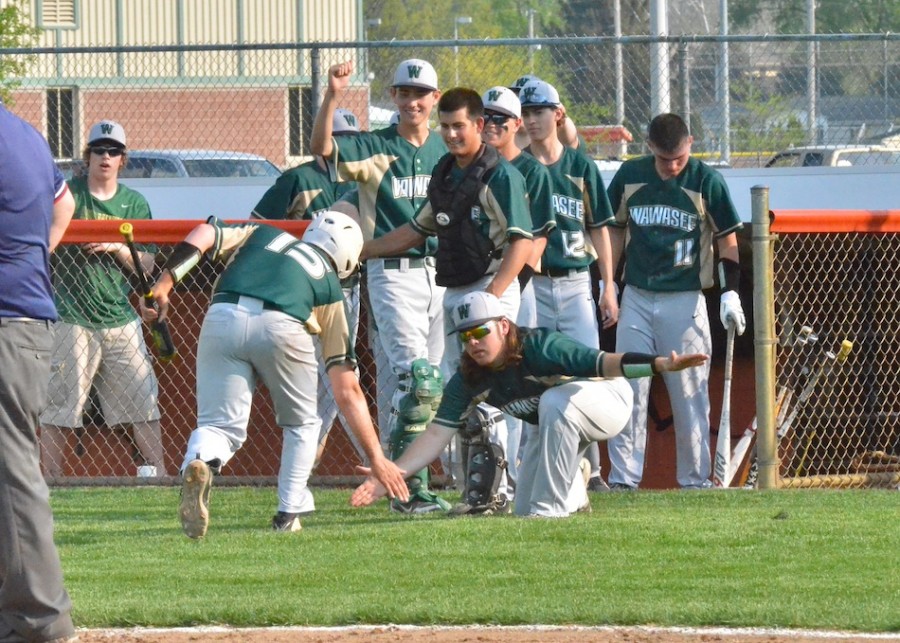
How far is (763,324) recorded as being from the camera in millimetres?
8711

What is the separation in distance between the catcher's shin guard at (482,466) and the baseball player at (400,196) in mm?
388

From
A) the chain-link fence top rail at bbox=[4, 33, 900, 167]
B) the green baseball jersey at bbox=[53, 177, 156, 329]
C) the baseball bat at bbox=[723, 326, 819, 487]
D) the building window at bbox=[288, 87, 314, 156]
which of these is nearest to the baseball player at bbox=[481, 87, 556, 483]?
the baseball bat at bbox=[723, 326, 819, 487]

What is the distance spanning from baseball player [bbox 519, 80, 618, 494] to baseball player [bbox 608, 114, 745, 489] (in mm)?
182

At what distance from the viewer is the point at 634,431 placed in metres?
8.83

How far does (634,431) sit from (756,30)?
138 feet

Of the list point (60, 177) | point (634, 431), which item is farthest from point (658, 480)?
point (60, 177)

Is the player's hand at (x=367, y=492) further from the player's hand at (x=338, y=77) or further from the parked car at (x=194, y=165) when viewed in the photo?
the parked car at (x=194, y=165)

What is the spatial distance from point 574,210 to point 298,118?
9.20 metres

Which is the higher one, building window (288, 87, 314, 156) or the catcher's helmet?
building window (288, 87, 314, 156)

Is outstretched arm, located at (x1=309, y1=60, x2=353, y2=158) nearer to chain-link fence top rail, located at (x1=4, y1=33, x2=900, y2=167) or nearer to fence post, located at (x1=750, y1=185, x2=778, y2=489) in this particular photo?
fence post, located at (x1=750, y1=185, x2=778, y2=489)

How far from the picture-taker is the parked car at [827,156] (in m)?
15.3

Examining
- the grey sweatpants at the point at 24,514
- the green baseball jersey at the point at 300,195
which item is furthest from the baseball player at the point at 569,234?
the grey sweatpants at the point at 24,514

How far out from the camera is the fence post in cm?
868

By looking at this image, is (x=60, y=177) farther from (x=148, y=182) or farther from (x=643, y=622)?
(x=148, y=182)
